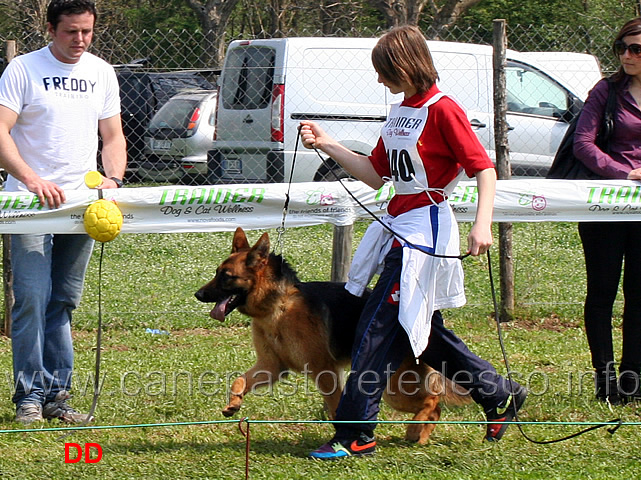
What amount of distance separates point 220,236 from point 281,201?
5547 mm

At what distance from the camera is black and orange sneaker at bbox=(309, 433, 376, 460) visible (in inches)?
152

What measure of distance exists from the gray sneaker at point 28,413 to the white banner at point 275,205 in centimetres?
90

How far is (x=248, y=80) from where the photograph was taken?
11.0 m

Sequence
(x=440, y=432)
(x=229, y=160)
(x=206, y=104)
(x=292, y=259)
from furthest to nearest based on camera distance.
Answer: (x=206, y=104) < (x=229, y=160) < (x=292, y=259) < (x=440, y=432)

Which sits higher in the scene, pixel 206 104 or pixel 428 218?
pixel 206 104

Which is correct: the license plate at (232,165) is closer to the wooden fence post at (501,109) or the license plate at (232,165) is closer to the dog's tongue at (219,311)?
the wooden fence post at (501,109)

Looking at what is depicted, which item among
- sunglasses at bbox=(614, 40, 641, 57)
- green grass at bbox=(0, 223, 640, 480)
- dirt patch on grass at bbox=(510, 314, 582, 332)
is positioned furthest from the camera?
dirt patch on grass at bbox=(510, 314, 582, 332)

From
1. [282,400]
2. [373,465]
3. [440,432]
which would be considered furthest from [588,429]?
[282,400]

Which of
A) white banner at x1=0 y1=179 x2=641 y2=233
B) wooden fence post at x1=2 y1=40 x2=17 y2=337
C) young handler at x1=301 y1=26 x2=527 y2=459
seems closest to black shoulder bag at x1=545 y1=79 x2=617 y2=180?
white banner at x1=0 y1=179 x2=641 y2=233

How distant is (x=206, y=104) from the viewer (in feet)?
47.5

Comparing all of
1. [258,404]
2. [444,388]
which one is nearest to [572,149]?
[444,388]

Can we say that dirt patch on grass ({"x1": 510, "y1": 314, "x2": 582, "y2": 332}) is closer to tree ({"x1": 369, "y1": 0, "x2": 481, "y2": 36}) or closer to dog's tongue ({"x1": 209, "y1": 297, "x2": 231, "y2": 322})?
dog's tongue ({"x1": 209, "y1": 297, "x2": 231, "y2": 322})

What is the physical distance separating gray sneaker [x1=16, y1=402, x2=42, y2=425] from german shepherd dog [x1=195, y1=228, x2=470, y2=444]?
1.02m

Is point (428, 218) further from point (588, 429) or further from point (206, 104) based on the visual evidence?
point (206, 104)
